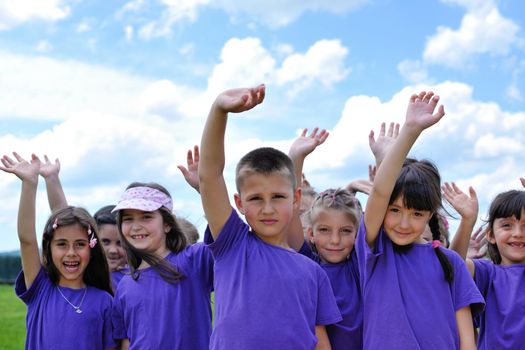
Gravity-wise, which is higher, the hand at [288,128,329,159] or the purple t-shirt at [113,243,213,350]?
the hand at [288,128,329,159]

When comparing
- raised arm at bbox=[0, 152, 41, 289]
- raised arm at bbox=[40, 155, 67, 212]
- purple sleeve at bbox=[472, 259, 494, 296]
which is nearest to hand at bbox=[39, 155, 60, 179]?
raised arm at bbox=[40, 155, 67, 212]

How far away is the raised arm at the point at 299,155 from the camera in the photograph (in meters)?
4.29

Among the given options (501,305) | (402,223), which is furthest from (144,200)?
(501,305)

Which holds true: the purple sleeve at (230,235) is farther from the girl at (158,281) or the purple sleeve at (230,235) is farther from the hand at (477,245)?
the hand at (477,245)

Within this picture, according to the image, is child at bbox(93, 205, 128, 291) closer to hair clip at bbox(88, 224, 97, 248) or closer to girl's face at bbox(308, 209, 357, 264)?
hair clip at bbox(88, 224, 97, 248)

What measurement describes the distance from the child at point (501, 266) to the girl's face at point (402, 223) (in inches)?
26.3

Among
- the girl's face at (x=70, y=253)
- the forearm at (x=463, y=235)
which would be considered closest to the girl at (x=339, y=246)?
the forearm at (x=463, y=235)

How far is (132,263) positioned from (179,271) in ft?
1.26

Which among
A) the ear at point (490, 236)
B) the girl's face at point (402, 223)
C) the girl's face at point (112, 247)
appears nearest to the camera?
the girl's face at point (402, 223)

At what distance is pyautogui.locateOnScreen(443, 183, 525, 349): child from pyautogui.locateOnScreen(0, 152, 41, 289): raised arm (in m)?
3.02

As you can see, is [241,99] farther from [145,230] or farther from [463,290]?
[463,290]

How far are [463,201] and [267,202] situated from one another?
5.18 ft

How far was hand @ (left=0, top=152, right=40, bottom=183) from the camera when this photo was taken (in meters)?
5.10

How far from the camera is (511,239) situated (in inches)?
192
